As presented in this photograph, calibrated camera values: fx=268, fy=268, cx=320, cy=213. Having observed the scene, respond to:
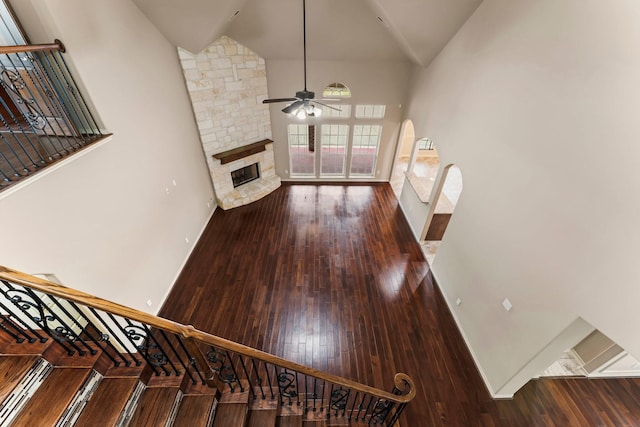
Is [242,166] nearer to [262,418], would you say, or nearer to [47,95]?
[47,95]

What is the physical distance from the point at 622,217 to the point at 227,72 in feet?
22.7

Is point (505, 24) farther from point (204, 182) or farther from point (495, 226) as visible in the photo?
point (204, 182)

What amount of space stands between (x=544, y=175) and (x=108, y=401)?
4.42 metres

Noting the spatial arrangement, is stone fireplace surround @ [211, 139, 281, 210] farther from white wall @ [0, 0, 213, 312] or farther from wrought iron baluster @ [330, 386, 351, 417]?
wrought iron baluster @ [330, 386, 351, 417]

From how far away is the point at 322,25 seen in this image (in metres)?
5.65

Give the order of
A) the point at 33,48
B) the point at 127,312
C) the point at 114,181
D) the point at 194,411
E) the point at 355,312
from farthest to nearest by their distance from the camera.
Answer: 1. the point at 355,312
2. the point at 114,181
3. the point at 33,48
4. the point at 194,411
5. the point at 127,312

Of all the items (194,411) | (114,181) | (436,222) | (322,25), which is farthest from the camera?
(436,222)

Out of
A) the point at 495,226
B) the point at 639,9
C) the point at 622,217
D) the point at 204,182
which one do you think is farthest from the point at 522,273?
the point at 204,182

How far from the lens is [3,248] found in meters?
2.25

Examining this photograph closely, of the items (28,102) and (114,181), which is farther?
(114,181)

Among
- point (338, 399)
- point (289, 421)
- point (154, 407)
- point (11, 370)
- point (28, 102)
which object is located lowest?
point (338, 399)

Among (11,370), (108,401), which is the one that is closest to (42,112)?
(11,370)

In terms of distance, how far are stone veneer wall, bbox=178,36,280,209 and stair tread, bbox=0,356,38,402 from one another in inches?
210

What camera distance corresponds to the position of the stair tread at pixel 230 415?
222 cm
